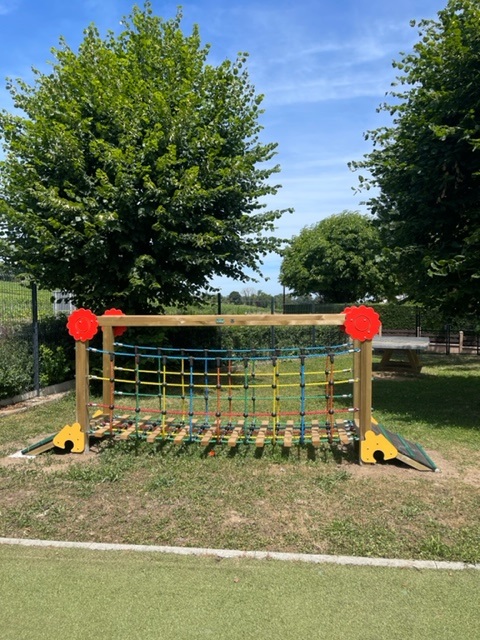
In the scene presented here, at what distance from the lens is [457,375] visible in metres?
12.8

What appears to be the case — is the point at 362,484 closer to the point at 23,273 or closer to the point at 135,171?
the point at 135,171

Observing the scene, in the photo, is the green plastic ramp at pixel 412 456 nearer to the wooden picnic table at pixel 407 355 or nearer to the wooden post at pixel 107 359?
the wooden post at pixel 107 359

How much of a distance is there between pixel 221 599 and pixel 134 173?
7.94 meters

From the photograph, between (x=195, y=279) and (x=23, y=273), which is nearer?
(x=23, y=273)

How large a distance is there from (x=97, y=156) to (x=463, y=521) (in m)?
8.69

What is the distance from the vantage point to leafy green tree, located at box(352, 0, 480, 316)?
7.24 m

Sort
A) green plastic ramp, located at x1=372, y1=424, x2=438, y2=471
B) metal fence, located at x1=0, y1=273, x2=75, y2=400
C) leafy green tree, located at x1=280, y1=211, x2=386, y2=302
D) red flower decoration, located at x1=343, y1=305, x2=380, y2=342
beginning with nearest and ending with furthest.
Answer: green plastic ramp, located at x1=372, y1=424, x2=438, y2=471
red flower decoration, located at x1=343, y1=305, x2=380, y2=342
metal fence, located at x1=0, y1=273, x2=75, y2=400
leafy green tree, located at x1=280, y1=211, x2=386, y2=302

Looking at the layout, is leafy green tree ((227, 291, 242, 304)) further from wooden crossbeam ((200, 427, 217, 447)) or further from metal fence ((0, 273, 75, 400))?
wooden crossbeam ((200, 427, 217, 447))

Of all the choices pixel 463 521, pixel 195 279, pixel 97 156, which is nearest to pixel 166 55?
pixel 97 156

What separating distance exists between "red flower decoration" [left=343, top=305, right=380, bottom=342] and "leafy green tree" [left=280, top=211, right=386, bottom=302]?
65.2 feet

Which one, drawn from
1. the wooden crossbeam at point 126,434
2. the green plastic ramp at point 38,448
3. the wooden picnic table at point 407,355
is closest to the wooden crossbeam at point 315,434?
the wooden crossbeam at point 126,434

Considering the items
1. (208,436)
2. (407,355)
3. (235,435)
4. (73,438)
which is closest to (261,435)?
(235,435)

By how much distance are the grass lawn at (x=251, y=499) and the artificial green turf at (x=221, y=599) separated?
34cm

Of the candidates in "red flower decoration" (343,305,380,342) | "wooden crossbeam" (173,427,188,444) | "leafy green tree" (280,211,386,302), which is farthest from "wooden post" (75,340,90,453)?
"leafy green tree" (280,211,386,302)
